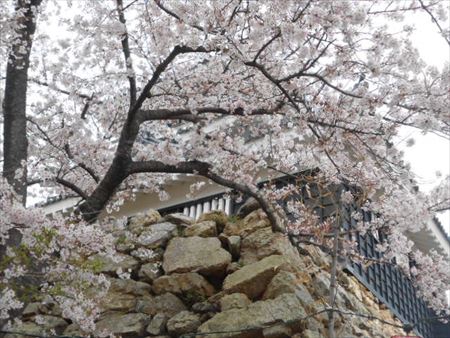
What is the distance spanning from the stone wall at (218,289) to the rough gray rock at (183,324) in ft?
0.04

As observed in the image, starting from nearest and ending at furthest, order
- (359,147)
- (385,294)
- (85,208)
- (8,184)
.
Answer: (8,184)
(85,208)
(359,147)
(385,294)

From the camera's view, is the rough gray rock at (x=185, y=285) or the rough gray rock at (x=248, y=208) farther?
the rough gray rock at (x=248, y=208)

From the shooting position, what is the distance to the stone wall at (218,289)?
5.34 metres

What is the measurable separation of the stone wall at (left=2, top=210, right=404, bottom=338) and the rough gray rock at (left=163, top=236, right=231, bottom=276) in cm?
1

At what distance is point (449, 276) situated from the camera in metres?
6.04

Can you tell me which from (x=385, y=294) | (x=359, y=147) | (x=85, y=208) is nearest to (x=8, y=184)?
(x=85, y=208)

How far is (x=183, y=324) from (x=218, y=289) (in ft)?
2.26

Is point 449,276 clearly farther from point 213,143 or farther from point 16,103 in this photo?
point 16,103

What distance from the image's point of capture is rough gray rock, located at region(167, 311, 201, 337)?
18.1 ft

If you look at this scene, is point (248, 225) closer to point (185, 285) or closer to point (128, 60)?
point (185, 285)

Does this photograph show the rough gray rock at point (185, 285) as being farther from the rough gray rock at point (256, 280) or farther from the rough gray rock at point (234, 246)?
the rough gray rock at point (234, 246)

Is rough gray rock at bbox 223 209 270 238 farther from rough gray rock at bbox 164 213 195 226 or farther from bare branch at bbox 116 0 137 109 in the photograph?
bare branch at bbox 116 0 137 109

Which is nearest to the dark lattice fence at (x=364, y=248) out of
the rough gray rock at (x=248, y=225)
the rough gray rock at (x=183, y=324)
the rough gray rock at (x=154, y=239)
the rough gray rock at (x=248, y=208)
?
the rough gray rock at (x=248, y=208)

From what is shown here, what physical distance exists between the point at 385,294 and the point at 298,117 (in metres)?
4.35
